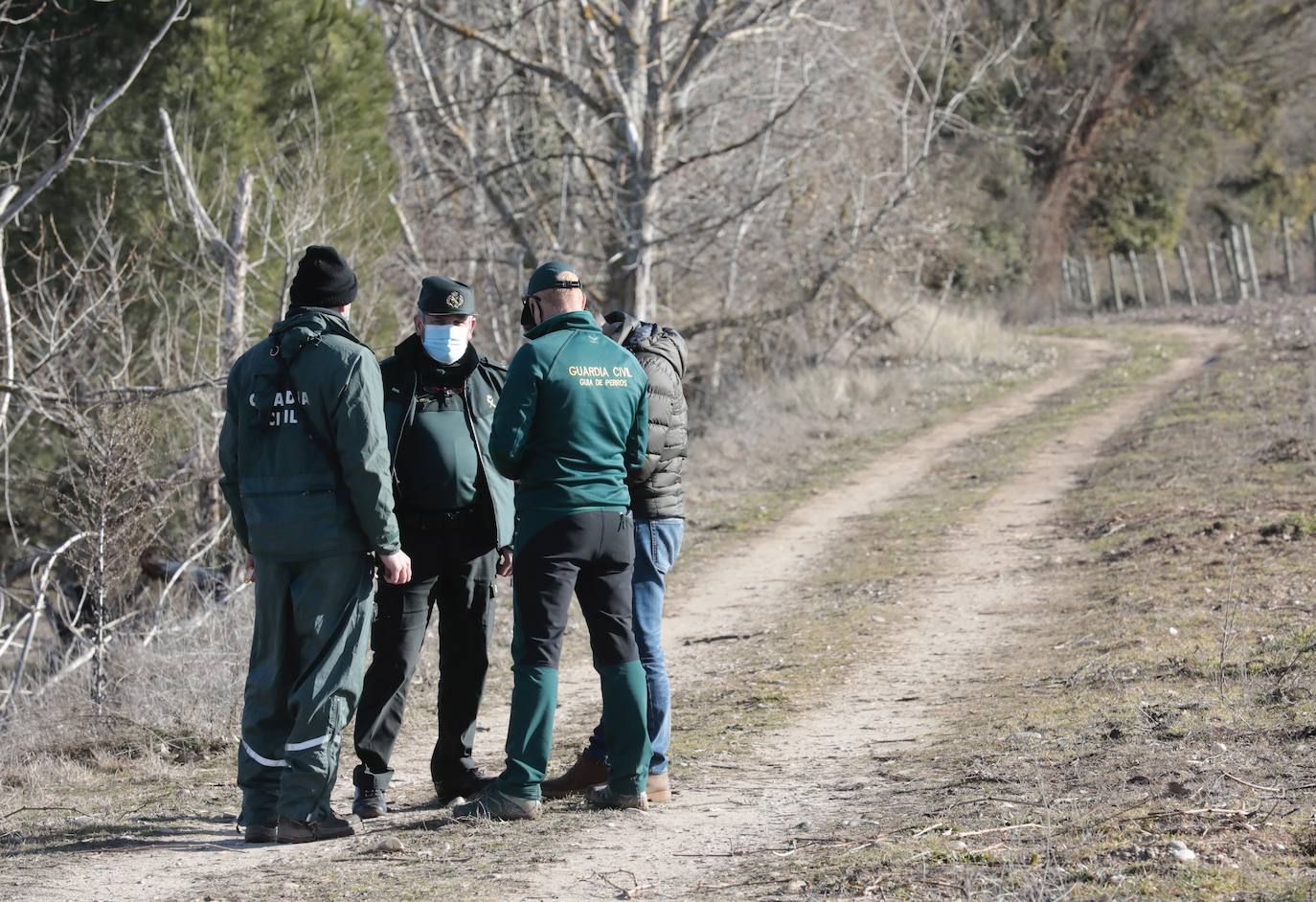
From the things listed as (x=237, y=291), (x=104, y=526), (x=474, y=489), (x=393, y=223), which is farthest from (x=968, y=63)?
(x=474, y=489)

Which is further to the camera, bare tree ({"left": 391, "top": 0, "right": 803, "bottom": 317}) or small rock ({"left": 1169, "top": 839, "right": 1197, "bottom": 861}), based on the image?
bare tree ({"left": 391, "top": 0, "right": 803, "bottom": 317})

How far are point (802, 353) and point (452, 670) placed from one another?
61.8 ft

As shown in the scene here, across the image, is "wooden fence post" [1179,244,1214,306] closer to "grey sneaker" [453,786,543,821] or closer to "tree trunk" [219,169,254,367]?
"tree trunk" [219,169,254,367]

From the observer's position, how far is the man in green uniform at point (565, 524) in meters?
5.43

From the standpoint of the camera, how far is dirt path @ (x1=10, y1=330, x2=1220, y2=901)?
5023 millimetres

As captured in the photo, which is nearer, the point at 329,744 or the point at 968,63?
the point at 329,744

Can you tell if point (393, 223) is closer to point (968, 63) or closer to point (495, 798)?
point (495, 798)

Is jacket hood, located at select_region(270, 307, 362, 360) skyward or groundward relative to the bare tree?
groundward

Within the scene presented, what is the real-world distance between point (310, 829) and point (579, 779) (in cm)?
110

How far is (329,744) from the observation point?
5422mm

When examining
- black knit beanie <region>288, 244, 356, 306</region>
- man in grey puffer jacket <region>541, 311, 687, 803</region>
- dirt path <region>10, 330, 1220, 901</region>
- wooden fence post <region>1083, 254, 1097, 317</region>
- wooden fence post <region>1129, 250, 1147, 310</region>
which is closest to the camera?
dirt path <region>10, 330, 1220, 901</region>

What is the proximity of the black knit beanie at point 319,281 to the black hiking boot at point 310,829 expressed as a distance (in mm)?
1878

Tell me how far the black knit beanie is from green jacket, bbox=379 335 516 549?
1.11 feet

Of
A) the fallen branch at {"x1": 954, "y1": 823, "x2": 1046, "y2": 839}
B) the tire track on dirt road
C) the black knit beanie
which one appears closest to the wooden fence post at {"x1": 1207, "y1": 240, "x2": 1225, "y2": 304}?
the tire track on dirt road
